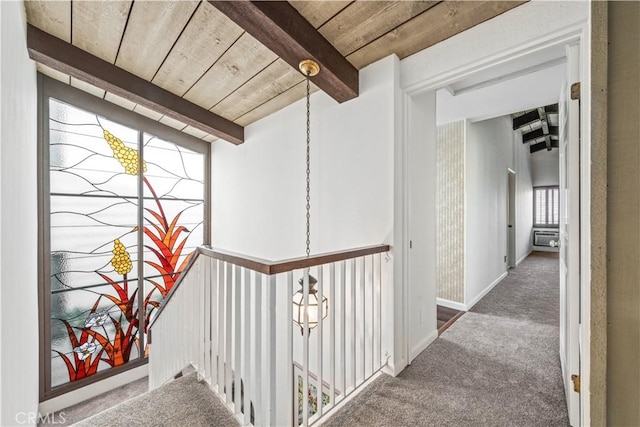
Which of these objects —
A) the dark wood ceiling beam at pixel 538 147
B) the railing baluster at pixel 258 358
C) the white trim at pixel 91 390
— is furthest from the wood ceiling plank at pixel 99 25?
the dark wood ceiling beam at pixel 538 147

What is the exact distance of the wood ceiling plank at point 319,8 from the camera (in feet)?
5.17

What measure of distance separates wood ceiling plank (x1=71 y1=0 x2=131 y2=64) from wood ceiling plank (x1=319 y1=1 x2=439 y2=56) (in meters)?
1.34

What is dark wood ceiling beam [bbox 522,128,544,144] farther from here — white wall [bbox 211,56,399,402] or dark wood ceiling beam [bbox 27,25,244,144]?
dark wood ceiling beam [bbox 27,25,244,144]

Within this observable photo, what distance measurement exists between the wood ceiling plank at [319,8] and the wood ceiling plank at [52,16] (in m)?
1.53

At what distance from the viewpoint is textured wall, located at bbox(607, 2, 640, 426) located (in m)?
0.63

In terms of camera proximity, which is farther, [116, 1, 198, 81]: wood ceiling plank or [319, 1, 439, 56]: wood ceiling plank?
[116, 1, 198, 81]: wood ceiling plank

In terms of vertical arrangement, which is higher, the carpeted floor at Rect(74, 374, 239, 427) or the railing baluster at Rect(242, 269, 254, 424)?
the railing baluster at Rect(242, 269, 254, 424)

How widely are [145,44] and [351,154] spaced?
1.81 meters

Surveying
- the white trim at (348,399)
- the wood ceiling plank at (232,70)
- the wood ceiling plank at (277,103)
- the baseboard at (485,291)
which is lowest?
the white trim at (348,399)

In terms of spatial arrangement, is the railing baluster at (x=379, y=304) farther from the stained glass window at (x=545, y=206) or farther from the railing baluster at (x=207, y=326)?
the stained glass window at (x=545, y=206)

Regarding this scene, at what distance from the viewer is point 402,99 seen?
2.04 m

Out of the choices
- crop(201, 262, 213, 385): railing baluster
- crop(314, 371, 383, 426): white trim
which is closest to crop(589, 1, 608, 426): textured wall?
crop(314, 371, 383, 426): white trim

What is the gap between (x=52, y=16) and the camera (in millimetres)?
1894

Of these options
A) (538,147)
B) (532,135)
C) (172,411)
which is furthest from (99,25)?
(538,147)
